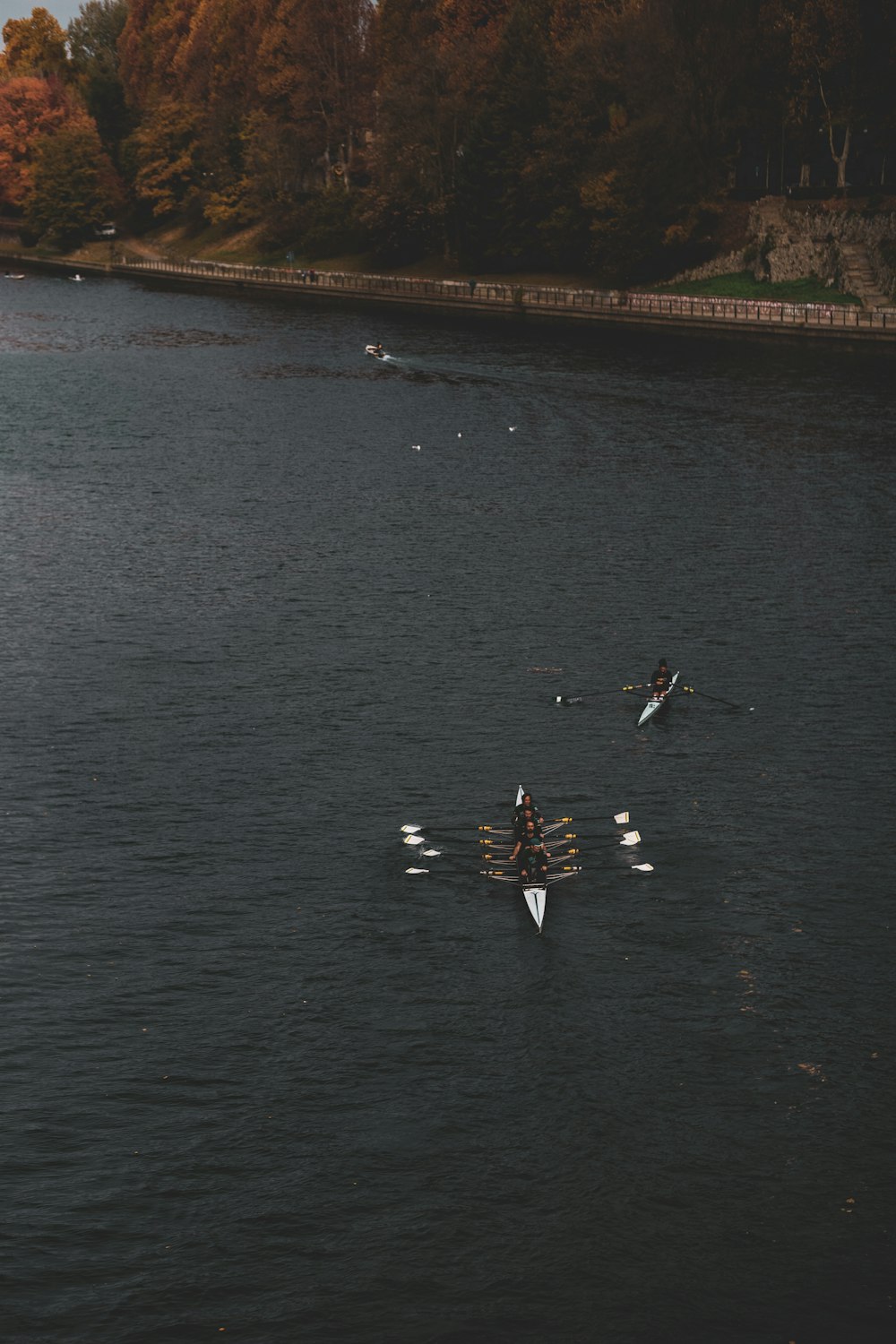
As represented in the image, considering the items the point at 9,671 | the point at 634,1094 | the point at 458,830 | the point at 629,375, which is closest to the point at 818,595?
the point at 458,830

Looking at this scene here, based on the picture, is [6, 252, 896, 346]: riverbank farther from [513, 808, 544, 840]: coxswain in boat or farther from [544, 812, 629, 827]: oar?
[513, 808, 544, 840]: coxswain in boat

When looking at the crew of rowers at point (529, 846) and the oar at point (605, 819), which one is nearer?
the crew of rowers at point (529, 846)

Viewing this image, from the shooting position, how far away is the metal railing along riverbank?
138875 millimetres

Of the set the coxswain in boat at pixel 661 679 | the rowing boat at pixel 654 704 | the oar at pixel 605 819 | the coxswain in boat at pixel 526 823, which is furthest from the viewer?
the coxswain in boat at pixel 661 679

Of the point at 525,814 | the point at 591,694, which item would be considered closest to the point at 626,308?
the point at 591,694

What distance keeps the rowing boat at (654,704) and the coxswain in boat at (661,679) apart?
0.42 ft

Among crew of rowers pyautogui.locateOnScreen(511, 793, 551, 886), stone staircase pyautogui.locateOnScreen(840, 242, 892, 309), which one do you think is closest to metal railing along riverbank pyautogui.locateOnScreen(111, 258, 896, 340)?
stone staircase pyautogui.locateOnScreen(840, 242, 892, 309)

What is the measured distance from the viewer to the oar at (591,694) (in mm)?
56844

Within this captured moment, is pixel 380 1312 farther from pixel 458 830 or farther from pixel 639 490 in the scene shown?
pixel 639 490

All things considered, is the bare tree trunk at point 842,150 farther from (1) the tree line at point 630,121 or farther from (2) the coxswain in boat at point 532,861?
(2) the coxswain in boat at point 532,861

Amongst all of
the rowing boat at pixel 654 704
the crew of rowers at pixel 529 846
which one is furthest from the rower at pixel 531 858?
the rowing boat at pixel 654 704

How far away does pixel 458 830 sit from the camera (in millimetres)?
47094

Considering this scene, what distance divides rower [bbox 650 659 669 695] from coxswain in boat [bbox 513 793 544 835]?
40.0 ft

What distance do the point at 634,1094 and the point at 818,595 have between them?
1524 inches
